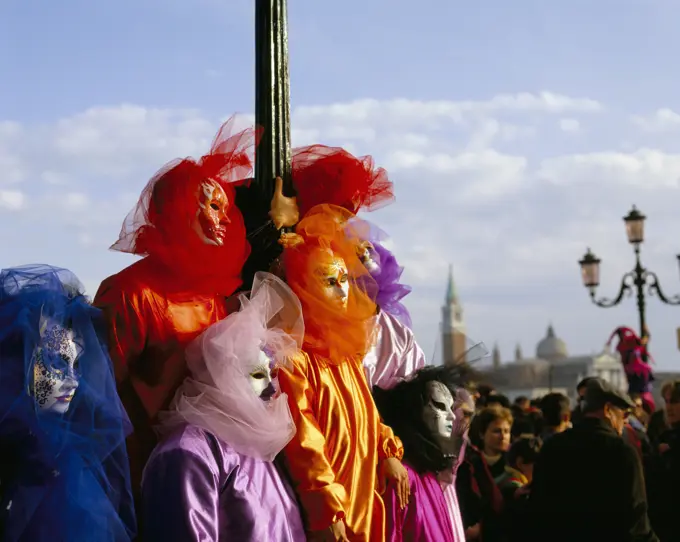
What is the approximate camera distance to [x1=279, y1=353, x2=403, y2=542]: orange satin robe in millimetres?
3641

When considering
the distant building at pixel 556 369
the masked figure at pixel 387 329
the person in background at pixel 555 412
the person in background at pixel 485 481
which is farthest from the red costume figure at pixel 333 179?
the distant building at pixel 556 369

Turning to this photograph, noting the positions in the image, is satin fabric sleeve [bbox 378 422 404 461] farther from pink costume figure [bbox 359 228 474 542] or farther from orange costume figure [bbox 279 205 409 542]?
pink costume figure [bbox 359 228 474 542]

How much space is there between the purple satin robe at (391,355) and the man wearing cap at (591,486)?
41.4 inches

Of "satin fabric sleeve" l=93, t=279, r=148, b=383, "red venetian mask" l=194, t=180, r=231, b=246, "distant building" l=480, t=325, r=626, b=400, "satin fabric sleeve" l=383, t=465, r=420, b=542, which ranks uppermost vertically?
"red venetian mask" l=194, t=180, r=231, b=246

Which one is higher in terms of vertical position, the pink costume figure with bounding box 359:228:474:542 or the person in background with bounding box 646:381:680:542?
the pink costume figure with bounding box 359:228:474:542

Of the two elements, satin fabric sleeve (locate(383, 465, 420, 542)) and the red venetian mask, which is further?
satin fabric sleeve (locate(383, 465, 420, 542))

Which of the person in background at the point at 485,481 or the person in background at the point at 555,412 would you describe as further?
the person in background at the point at 555,412

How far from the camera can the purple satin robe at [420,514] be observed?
167 inches

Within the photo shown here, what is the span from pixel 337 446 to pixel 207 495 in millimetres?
803

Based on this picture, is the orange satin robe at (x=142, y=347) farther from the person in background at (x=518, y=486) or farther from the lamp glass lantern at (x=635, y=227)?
the lamp glass lantern at (x=635, y=227)

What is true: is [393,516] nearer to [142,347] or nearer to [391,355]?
[391,355]

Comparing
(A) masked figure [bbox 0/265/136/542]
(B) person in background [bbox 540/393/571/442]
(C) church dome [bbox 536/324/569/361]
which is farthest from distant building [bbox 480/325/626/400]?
(A) masked figure [bbox 0/265/136/542]

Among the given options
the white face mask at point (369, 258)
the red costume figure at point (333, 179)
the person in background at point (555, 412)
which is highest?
the red costume figure at point (333, 179)

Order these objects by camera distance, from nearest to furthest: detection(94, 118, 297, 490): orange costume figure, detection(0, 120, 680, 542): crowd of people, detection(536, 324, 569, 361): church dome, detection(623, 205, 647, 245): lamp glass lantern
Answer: detection(0, 120, 680, 542): crowd of people
detection(94, 118, 297, 490): orange costume figure
detection(623, 205, 647, 245): lamp glass lantern
detection(536, 324, 569, 361): church dome
